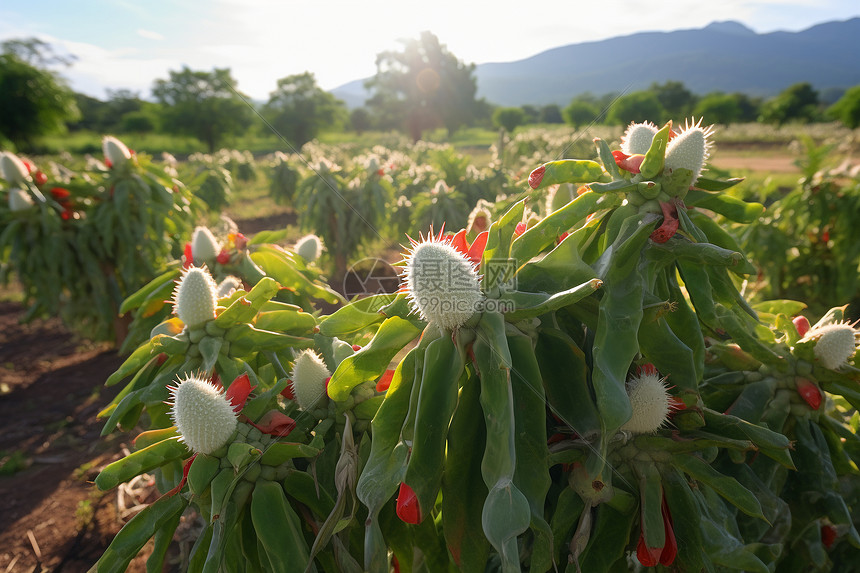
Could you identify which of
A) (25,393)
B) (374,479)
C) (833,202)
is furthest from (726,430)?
(25,393)

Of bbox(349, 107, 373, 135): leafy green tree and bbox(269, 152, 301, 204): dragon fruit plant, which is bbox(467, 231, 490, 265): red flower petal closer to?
bbox(269, 152, 301, 204): dragon fruit plant

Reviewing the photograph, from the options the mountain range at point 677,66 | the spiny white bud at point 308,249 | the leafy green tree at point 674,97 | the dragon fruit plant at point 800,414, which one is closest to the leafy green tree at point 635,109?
the mountain range at point 677,66

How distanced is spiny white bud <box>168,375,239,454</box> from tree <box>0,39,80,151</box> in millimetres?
36063

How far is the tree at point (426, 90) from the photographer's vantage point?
1721 inches

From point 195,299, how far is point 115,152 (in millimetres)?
3296

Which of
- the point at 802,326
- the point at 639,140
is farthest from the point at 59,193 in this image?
the point at 802,326

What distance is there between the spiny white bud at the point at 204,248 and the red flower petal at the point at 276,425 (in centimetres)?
118

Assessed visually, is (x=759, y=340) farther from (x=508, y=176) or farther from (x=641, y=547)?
(x=508, y=176)

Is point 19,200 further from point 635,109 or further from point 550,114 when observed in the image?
point 550,114

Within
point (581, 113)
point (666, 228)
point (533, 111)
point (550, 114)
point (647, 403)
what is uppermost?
point (666, 228)

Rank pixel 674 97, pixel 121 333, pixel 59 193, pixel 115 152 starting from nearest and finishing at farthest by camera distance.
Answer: pixel 115 152
pixel 59 193
pixel 121 333
pixel 674 97

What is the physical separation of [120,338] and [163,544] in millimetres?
Answer: 5000

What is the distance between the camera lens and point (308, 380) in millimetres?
1414

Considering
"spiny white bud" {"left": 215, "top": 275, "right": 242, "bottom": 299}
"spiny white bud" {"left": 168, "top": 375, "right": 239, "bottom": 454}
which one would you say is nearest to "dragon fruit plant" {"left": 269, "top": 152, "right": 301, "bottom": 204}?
"spiny white bud" {"left": 215, "top": 275, "right": 242, "bottom": 299}
